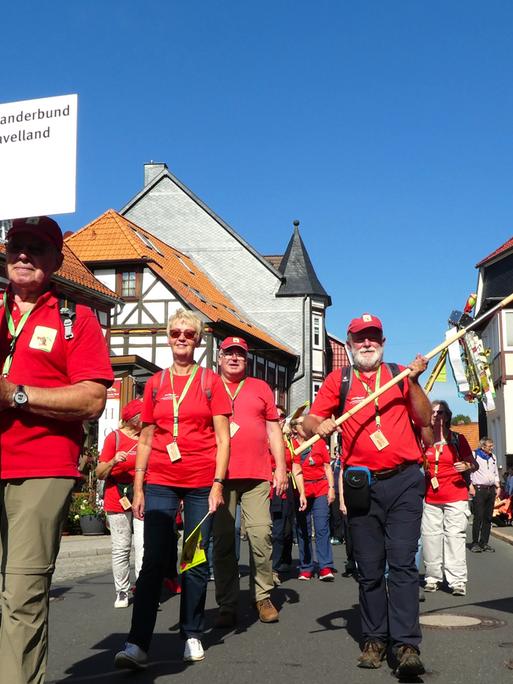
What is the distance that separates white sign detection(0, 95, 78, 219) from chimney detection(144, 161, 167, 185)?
4981cm

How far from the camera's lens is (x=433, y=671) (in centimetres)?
586

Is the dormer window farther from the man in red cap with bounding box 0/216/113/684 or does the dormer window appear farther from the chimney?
the man in red cap with bounding box 0/216/113/684

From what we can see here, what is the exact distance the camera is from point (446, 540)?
9938mm

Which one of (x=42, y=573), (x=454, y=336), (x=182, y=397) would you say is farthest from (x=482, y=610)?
(x=42, y=573)

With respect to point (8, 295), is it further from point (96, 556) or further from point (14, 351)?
point (96, 556)

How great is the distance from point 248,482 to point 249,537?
51 centimetres

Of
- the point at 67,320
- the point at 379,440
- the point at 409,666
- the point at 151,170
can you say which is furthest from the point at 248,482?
the point at 151,170

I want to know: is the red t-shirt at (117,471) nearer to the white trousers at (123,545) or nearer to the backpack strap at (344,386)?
the white trousers at (123,545)

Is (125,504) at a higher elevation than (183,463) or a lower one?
lower

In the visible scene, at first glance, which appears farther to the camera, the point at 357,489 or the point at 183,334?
the point at 183,334

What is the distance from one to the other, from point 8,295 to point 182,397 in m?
2.56

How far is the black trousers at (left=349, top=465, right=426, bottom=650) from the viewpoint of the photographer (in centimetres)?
613

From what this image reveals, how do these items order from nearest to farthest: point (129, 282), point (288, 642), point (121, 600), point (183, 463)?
point (183, 463), point (288, 642), point (121, 600), point (129, 282)

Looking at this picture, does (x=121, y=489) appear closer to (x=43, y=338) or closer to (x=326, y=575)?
(x=326, y=575)
